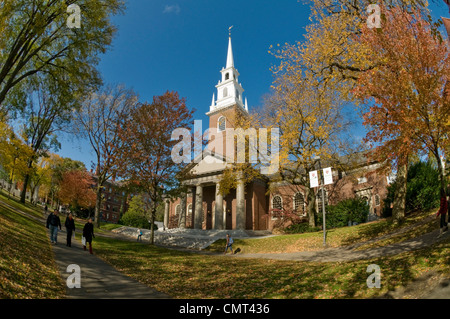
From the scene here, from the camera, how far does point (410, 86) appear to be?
941 centimetres

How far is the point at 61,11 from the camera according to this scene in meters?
14.4

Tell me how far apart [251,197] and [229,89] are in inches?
965

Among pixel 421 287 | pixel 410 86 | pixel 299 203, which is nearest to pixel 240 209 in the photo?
pixel 299 203

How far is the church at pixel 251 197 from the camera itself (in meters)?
27.8

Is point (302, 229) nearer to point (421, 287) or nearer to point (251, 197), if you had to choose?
point (251, 197)

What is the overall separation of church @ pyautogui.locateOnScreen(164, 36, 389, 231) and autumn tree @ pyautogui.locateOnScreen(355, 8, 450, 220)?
620 inches

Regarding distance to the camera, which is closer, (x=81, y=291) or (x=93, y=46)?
(x=81, y=291)

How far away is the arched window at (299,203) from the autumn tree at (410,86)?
21.6 metres

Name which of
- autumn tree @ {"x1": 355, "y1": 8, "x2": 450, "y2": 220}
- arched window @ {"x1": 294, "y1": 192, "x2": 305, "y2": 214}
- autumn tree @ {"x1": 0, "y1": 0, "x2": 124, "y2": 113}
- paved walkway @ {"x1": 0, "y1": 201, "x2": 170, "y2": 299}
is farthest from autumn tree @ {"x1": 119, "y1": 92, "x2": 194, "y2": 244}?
arched window @ {"x1": 294, "y1": 192, "x2": 305, "y2": 214}

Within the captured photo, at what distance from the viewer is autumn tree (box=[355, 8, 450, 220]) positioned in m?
9.01

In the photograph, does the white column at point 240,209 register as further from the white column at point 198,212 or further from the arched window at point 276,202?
the arched window at point 276,202

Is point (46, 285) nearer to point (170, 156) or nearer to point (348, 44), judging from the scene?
point (170, 156)
